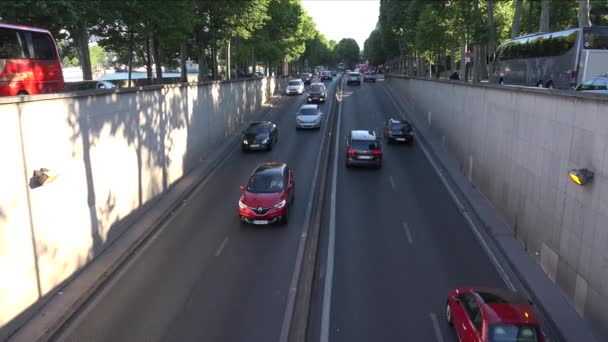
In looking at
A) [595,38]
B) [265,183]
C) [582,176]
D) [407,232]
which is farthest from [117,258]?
[595,38]

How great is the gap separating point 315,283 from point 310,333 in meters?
2.43

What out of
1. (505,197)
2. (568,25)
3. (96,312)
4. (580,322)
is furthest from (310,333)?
(568,25)

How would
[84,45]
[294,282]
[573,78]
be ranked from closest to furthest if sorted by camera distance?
[294,282] < [573,78] < [84,45]

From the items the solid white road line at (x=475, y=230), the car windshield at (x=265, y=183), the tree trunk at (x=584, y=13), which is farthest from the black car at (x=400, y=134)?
the car windshield at (x=265, y=183)

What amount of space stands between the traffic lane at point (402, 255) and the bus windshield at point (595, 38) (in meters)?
8.34

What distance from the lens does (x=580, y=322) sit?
10.9 metres

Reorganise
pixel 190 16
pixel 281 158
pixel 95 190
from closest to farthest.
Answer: pixel 95 190 < pixel 281 158 < pixel 190 16

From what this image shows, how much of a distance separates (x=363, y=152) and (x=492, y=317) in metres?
16.0

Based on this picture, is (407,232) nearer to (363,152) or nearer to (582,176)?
(582,176)

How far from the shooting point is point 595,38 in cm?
1958

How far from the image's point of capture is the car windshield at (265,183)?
56.9 ft

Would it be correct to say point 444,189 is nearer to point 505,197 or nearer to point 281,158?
point 505,197

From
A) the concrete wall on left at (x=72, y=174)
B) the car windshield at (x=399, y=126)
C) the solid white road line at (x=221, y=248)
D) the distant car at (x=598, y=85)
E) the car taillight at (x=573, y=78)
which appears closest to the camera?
the concrete wall on left at (x=72, y=174)

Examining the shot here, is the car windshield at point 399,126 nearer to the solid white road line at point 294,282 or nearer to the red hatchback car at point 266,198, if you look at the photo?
the solid white road line at point 294,282
